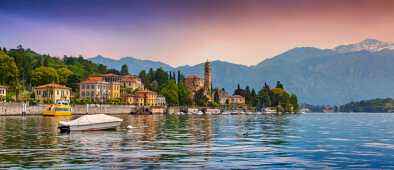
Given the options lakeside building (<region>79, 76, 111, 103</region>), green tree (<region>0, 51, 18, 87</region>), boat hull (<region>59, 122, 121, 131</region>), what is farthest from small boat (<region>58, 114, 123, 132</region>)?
lakeside building (<region>79, 76, 111, 103</region>)

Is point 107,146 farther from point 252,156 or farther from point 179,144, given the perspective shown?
point 252,156

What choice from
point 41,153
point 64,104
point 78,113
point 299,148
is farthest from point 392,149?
point 78,113

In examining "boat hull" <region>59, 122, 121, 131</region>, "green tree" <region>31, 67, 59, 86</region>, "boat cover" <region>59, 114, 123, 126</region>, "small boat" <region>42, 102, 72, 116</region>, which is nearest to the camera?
"boat hull" <region>59, 122, 121, 131</region>

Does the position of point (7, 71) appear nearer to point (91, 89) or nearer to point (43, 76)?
point (43, 76)

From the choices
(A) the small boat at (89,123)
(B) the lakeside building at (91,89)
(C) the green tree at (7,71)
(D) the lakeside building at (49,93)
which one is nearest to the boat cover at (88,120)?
(A) the small boat at (89,123)

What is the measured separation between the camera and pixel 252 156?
113 feet

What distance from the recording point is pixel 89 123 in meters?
60.6

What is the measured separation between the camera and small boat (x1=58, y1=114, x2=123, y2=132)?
191 ft

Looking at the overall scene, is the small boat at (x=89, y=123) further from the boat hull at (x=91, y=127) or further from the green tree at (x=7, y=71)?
the green tree at (x=7, y=71)

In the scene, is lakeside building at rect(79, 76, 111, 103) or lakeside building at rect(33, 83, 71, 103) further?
lakeside building at rect(79, 76, 111, 103)

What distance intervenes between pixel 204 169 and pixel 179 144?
14953 millimetres

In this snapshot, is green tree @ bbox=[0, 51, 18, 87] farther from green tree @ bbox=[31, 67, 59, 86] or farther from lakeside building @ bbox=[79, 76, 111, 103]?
lakeside building @ bbox=[79, 76, 111, 103]

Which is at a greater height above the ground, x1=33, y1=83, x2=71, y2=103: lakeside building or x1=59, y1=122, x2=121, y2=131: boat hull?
x1=33, y1=83, x2=71, y2=103: lakeside building

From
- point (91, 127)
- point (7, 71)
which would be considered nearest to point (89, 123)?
point (91, 127)
